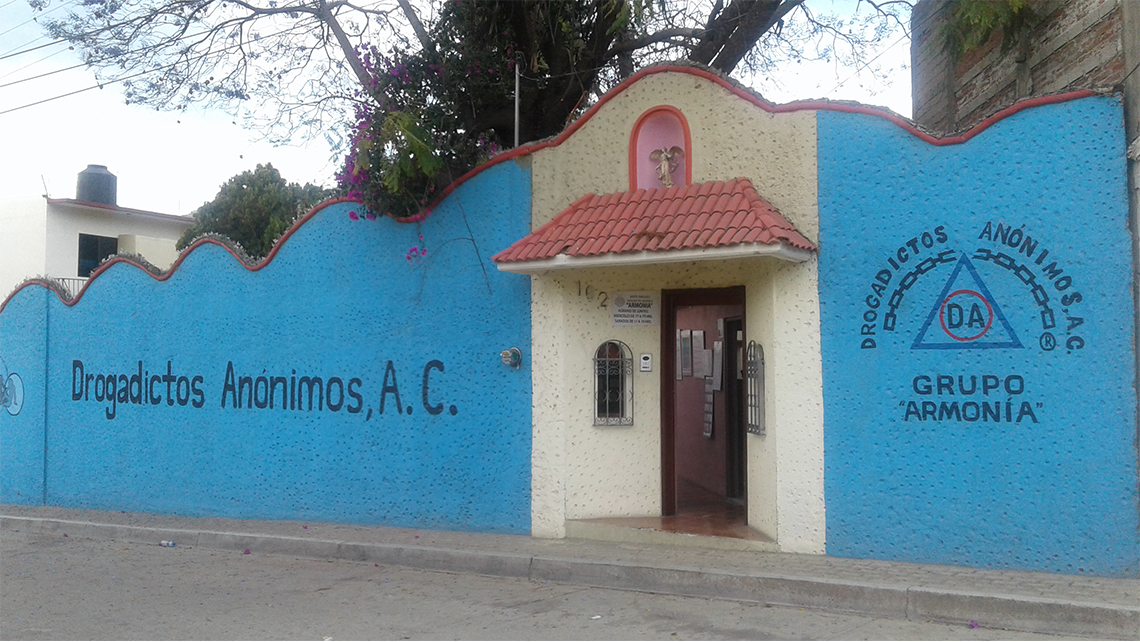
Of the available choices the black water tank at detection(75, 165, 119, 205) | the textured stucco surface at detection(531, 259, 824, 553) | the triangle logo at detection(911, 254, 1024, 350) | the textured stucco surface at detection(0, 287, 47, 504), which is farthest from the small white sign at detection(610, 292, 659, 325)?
the black water tank at detection(75, 165, 119, 205)

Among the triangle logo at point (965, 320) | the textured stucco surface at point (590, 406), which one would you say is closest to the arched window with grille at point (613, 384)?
the textured stucco surface at point (590, 406)

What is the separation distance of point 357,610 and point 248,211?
674 inches

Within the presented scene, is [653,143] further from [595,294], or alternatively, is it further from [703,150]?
[595,294]

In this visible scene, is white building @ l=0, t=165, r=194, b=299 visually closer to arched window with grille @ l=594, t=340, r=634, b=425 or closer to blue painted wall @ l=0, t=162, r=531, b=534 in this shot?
blue painted wall @ l=0, t=162, r=531, b=534

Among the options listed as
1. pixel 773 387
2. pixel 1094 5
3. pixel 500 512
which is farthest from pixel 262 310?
pixel 1094 5

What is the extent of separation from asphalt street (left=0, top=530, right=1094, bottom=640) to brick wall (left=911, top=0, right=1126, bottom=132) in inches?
174

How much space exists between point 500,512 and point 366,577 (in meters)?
1.55

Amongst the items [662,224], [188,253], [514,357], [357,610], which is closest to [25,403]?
[188,253]

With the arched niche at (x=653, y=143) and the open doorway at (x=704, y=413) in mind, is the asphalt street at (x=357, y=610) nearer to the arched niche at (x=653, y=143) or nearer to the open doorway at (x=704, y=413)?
the open doorway at (x=704, y=413)

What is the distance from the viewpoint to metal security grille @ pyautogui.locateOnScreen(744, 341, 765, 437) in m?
7.94

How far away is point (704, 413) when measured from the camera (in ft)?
35.1

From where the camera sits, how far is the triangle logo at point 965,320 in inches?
268

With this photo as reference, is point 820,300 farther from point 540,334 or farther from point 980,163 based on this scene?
point 540,334

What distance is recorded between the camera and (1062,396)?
6.59 meters
